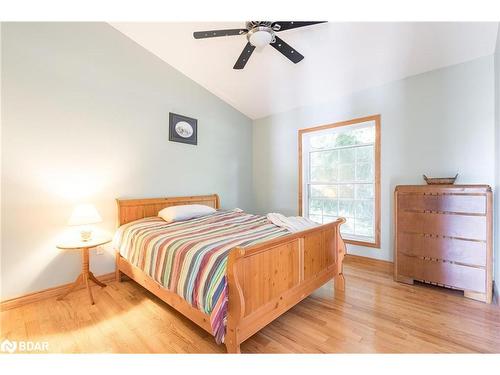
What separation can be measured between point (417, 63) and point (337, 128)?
116 cm

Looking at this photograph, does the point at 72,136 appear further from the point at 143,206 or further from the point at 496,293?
the point at 496,293

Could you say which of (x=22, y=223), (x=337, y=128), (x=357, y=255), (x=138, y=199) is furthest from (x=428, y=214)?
(x=22, y=223)

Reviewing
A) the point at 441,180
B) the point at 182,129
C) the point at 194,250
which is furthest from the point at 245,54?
the point at 441,180

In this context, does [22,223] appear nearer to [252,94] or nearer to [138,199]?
[138,199]

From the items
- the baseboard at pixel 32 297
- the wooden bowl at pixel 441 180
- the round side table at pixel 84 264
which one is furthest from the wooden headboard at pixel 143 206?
the wooden bowl at pixel 441 180

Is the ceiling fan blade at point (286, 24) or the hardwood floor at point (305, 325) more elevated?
the ceiling fan blade at point (286, 24)

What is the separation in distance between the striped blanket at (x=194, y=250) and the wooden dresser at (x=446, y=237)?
150 cm

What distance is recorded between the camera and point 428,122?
8.89 feet

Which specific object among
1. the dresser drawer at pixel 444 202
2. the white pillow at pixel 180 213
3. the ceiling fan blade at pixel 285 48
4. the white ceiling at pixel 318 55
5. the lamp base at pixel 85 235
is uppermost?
the white ceiling at pixel 318 55

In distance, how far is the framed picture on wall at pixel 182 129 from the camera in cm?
333

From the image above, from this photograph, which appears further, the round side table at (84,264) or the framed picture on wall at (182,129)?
the framed picture on wall at (182,129)

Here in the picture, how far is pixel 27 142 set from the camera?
221 centimetres

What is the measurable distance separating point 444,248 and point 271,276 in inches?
76.8

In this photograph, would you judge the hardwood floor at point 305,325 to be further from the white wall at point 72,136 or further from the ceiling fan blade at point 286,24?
the ceiling fan blade at point 286,24
